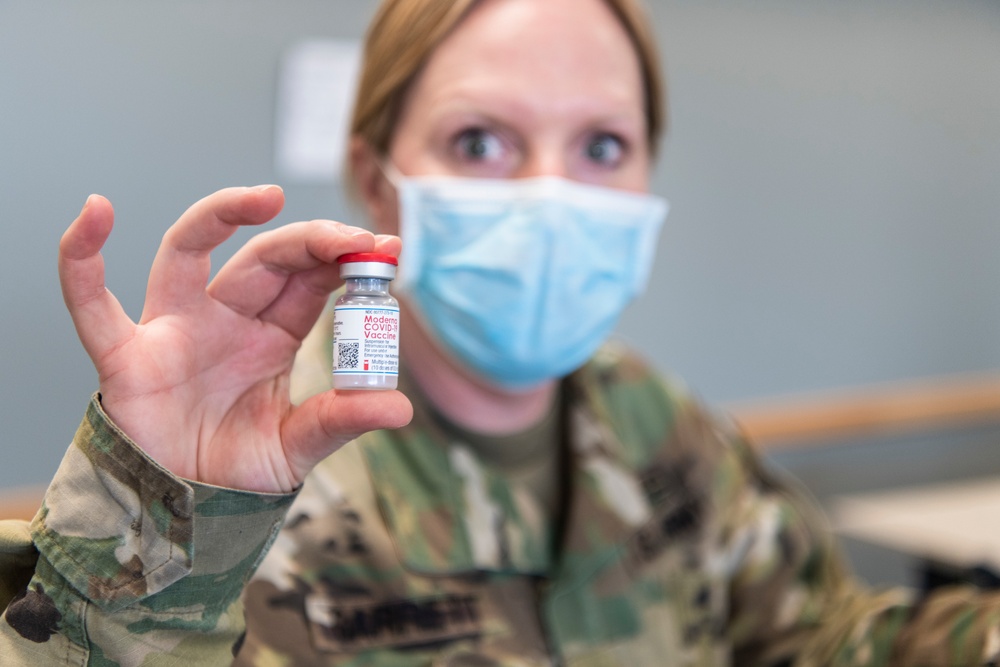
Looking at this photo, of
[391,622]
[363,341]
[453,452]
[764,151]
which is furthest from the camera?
[764,151]

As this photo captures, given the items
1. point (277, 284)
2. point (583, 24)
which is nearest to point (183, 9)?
point (583, 24)

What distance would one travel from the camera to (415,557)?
0.93 m

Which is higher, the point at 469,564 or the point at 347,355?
the point at 347,355

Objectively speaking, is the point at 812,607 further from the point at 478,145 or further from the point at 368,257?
the point at 368,257

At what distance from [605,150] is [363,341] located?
1.91ft

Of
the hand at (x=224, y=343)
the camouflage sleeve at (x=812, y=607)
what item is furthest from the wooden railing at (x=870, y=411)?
the hand at (x=224, y=343)

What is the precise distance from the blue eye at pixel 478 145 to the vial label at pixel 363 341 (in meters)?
0.46

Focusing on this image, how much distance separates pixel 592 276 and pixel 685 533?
395 mm

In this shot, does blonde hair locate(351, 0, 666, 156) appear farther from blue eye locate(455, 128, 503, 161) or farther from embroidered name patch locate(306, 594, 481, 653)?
embroidered name patch locate(306, 594, 481, 653)

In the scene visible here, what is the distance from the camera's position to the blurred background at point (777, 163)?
1.42 meters

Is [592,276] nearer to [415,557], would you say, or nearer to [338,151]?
[415,557]

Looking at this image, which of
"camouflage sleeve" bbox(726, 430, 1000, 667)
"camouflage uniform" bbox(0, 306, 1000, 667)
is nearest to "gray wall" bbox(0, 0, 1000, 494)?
"camouflage uniform" bbox(0, 306, 1000, 667)

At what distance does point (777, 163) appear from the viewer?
2.33 meters

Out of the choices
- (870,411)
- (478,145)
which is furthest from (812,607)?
(870,411)
